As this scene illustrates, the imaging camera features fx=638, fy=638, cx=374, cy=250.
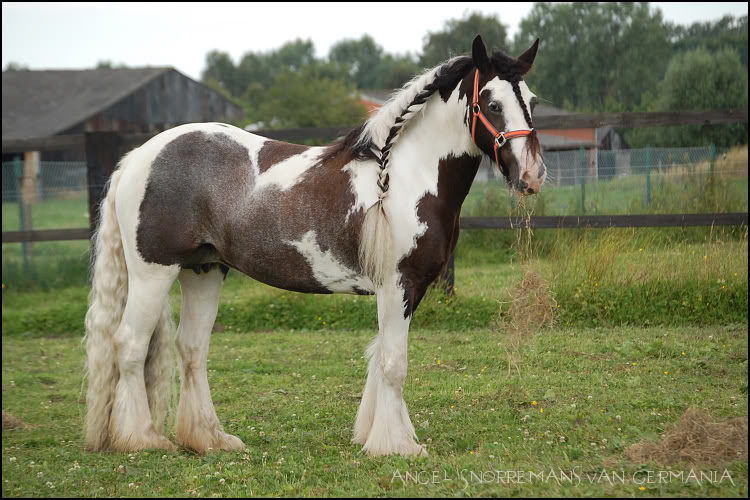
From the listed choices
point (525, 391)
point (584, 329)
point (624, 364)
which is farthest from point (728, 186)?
point (525, 391)

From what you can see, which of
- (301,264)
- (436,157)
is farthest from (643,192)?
(301,264)

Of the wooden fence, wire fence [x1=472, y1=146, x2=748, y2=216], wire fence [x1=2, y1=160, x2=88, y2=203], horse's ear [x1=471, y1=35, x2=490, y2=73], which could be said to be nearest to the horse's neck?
horse's ear [x1=471, y1=35, x2=490, y2=73]

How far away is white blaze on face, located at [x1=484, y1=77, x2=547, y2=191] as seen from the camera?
3.61 metres

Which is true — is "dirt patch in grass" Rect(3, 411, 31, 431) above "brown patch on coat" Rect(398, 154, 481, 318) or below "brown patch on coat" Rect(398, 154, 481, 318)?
below

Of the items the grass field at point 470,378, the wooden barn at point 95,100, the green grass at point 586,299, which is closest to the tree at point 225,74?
the wooden barn at point 95,100

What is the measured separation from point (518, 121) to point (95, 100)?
33.5 m

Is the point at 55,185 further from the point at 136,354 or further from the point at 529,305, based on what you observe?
the point at 529,305

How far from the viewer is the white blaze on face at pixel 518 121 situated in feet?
11.9

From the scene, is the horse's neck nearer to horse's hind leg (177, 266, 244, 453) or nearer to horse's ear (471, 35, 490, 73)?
horse's ear (471, 35, 490, 73)

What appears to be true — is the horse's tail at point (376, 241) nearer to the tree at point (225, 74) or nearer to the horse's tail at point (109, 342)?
the horse's tail at point (109, 342)

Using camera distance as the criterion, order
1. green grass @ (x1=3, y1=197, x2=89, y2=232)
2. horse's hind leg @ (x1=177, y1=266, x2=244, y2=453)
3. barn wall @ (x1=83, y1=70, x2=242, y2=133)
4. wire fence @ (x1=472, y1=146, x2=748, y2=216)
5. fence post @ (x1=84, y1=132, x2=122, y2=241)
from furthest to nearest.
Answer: barn wall @ (x1=83, y1=70, x2=242, y2=133), green grass @ (x1=3, y1=197, x2=89, y2=232), fence post @ (x1=84, y1=132, x2=122, y2=241), wire fence @ (x1=472, y1=146, x2=748, y2=216), horse's hind leg @ (x1=177, y1=266, x2=244, y2=453)

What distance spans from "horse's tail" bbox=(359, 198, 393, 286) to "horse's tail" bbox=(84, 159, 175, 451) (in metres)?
1.48

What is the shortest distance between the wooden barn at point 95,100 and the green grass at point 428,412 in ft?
84.2

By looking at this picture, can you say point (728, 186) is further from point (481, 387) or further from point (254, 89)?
point (254, 89)
